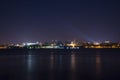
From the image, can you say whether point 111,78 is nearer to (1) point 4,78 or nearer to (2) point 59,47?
(1) point 4,78

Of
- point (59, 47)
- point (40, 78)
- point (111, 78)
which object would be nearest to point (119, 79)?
point (111, 78)

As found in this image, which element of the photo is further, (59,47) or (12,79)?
(59,47)

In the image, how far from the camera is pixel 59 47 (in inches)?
6314

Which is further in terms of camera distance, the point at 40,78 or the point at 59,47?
the point at 59,47

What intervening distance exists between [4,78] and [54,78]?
13.2ft

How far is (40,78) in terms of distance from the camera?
22125 millimetres

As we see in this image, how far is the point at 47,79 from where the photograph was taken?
71.6ft

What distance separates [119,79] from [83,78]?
2.91 metres

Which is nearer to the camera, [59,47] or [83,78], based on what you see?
[83,78]

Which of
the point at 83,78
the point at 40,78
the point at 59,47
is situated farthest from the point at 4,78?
the point at 59,47

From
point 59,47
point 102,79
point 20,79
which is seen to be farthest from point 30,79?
point 59,47

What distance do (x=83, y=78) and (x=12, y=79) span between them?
5704 millimetres

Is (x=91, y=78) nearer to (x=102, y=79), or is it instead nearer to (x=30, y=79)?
(x=102, y=79)

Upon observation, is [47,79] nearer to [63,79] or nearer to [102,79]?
[63,79]
